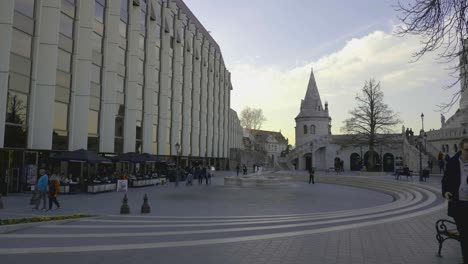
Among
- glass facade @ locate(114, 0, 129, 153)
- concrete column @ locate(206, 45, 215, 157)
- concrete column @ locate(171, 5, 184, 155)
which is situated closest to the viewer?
glass facade @ locate(114, 0, 129, 153)

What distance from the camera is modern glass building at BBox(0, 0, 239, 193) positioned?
23.8 metres

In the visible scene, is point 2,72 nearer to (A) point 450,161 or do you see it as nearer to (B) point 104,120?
(B) point 104,120

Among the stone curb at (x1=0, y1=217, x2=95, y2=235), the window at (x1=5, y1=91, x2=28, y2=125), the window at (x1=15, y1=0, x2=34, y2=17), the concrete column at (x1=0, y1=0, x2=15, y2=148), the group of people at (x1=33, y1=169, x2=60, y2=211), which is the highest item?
the window at (x1=15, y1=0, x2=34, y2=17)

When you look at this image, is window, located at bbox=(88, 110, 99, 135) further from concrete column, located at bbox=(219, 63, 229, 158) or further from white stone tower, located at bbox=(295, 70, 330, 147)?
white stone tower, located at bbox=(295, 70, 330, 147)

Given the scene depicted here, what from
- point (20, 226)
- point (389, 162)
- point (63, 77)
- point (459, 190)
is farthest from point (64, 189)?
point (389, 162)

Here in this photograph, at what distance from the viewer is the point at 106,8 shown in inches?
1292

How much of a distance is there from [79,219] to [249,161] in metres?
89.0

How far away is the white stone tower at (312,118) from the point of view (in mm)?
81188

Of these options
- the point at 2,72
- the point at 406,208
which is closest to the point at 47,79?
the point at 2,72

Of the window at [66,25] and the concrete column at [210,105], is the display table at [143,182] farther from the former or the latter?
the concrete column at [210,105]

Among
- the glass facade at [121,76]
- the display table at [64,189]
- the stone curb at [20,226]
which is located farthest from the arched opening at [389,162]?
the stone curb at [20,226]

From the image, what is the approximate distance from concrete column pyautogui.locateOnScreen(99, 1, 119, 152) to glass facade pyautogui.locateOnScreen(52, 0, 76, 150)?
13.7 ft

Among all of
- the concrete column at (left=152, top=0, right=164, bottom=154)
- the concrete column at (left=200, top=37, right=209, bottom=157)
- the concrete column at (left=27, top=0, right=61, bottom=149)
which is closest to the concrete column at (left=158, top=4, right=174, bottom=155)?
the concrete column at (left=152, top=0, right=164, bottom=154)

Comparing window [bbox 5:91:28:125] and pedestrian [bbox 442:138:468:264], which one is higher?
window [bbox 5:91:28:125]
